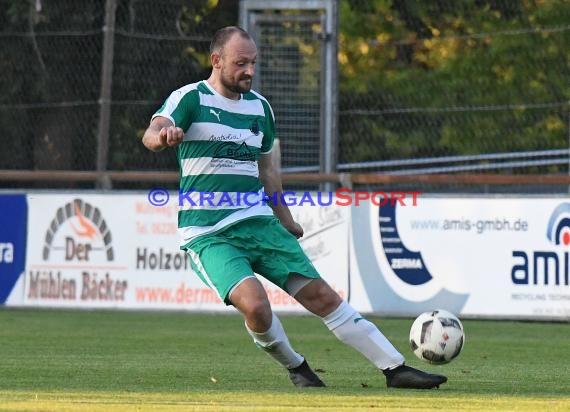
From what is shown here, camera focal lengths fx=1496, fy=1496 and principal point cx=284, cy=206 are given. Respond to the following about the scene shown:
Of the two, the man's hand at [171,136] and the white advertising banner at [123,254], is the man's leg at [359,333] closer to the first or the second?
the man's hand at [171,136]

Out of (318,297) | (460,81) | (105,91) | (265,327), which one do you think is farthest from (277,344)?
(460,81)

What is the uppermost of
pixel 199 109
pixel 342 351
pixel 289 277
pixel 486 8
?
pixel 486 8

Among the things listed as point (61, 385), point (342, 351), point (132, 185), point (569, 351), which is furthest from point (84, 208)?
point (61, 385)

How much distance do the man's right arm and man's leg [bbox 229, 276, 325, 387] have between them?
2.84ft

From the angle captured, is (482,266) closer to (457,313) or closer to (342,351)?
(457,313)

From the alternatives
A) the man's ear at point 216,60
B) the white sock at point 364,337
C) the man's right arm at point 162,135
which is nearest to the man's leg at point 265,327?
the white sock at point 364,337

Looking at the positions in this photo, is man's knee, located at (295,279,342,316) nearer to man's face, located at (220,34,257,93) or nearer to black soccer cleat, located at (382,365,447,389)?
black soccer cleat, located at (382,365,447,389)

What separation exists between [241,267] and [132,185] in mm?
9174

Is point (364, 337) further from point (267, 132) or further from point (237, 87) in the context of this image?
point (237, 87)

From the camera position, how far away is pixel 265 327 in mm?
7949

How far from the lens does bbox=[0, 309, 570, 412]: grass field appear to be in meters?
7.15

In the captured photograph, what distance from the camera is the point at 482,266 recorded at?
14.5 m

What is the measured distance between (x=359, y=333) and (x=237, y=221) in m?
0.88

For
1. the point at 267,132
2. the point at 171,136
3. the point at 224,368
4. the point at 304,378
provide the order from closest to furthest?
the point at 171,136 < the point at 304,378 < the point at 267,132 < the point at 224,368
